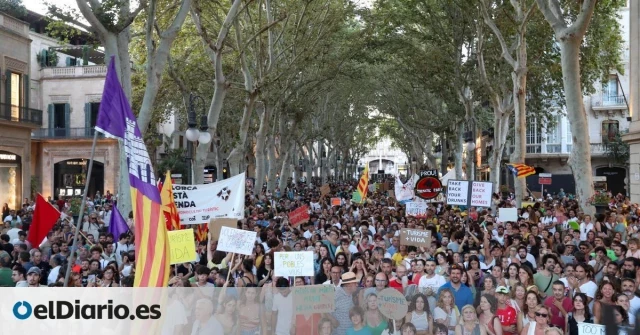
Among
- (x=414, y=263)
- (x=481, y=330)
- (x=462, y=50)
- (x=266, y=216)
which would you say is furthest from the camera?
(x=462, y=50)

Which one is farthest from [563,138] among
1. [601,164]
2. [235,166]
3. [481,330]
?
[481,330]

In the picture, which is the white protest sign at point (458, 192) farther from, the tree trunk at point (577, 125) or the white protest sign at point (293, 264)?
the white protest sign at point (293, 264)

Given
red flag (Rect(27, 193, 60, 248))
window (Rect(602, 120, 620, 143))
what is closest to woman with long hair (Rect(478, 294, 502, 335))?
red flag (Rect(27, 193, 60, 248))

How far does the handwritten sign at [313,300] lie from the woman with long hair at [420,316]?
805 millimetres

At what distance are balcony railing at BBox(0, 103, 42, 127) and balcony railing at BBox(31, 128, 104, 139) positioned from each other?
10.9 meters

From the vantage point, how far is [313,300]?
7.62 metres

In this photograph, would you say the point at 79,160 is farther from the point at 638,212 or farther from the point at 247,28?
the point at 638,212

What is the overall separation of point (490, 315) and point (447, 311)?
44cm

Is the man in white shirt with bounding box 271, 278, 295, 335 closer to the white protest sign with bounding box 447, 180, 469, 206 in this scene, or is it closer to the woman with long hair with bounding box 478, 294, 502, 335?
the woman with long hair with bounding box 478, 294, 502, 335

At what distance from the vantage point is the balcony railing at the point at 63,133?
4305cm

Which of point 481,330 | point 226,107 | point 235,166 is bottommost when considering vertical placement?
point 481,330

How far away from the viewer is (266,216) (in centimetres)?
1975

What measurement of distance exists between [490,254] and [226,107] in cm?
2969

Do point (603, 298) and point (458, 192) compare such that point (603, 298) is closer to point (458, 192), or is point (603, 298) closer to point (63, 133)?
point (458, 192)
